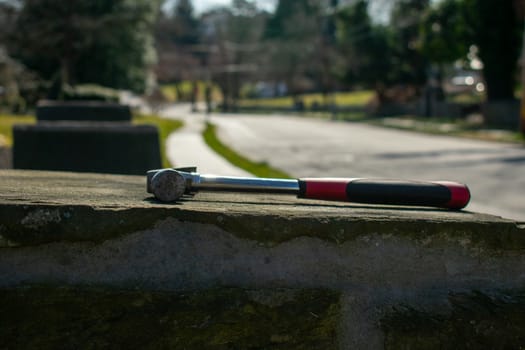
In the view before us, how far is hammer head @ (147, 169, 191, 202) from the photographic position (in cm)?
205

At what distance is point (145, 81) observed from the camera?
39094 mm

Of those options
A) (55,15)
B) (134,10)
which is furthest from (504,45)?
(55,15)

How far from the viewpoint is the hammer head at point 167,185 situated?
2.05 metres

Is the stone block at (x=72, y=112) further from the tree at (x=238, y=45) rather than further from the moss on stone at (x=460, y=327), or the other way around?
the tree at (x=238, y=45)

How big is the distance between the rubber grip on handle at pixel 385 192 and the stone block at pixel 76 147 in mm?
3289

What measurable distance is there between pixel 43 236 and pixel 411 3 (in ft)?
148

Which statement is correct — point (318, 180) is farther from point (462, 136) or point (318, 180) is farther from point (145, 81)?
point (145, 81)

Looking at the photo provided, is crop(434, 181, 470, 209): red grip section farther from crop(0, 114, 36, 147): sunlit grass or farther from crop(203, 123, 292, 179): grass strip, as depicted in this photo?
crop(203, 123, 292, 179): grass strip

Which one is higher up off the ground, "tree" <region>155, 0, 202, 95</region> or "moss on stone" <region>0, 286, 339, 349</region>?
"tree" <region>155, 0, 202, 95</region>

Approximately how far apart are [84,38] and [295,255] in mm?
34199

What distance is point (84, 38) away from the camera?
33.9 m

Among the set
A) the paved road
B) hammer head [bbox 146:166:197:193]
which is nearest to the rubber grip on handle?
hammer head [bbox 146:166:197:193]

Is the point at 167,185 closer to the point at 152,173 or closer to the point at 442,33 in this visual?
the point at 152,173

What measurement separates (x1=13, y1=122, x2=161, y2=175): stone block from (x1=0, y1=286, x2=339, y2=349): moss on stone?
3.55 meters
